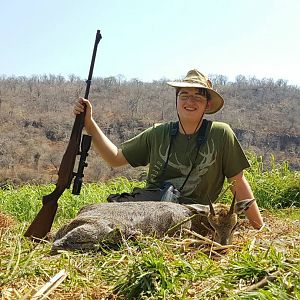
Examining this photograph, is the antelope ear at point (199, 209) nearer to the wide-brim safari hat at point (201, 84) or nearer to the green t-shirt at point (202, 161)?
the green t-shirt at point (202, 161)

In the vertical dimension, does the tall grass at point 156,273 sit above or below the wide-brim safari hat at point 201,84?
below

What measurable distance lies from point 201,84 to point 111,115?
9448cm

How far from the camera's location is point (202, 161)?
512cm

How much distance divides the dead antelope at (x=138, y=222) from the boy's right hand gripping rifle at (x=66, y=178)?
0.34m

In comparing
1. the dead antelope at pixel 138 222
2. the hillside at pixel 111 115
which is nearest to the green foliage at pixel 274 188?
the dead antelope at pixel 138 222

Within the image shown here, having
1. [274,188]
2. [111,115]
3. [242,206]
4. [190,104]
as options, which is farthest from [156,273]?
[111,115]

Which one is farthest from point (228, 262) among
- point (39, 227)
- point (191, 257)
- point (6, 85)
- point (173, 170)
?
point (6, 85)

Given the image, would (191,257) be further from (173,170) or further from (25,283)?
(173,170)

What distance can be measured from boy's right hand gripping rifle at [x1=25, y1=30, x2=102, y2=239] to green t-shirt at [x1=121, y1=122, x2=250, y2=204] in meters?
0.81

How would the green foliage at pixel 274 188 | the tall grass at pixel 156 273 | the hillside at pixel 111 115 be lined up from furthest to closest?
the hillside at pixel 111 115
the green foliage at pixel 274 188
the tall grass at pixel 156 273

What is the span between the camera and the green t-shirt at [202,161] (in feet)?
16.8

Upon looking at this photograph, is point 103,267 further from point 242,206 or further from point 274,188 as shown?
point 274,188

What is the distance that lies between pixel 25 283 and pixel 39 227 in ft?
6.16

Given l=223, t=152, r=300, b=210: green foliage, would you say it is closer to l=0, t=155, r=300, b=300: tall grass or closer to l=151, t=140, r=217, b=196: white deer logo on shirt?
l=151, t=140, r=217, b=196: white deer logo on shirt
